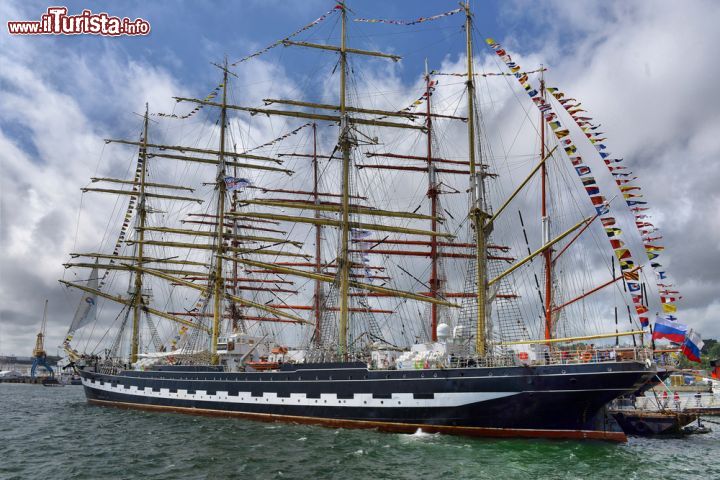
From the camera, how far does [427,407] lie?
25.2m

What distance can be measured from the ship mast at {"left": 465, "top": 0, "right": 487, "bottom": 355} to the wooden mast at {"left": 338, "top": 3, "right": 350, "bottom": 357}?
784 centimetres

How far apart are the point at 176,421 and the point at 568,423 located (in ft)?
72.4

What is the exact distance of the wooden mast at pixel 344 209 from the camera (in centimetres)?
3200

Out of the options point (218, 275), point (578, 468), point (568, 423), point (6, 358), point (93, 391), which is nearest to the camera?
point (578, 468)

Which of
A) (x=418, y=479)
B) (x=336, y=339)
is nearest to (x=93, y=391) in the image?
(x=336, y=339)

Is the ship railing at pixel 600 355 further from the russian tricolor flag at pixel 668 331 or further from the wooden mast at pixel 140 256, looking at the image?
the wooden mast at pixel 140 256

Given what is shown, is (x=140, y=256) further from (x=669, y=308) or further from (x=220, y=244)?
(x=669, y=308)

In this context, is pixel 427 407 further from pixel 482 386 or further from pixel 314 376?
pixel 314 376

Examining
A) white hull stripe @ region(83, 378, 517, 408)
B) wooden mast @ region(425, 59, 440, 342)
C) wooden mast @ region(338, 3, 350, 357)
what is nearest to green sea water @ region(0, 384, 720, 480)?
white hull stripe @ region(83, 378, 517, 408)

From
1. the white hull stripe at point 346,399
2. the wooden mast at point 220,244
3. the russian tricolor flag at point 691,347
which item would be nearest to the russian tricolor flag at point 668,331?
the russian tricolor flag at point 691,347

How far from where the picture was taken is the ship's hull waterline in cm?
2297

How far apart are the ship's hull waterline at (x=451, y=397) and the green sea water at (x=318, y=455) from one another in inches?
30.4

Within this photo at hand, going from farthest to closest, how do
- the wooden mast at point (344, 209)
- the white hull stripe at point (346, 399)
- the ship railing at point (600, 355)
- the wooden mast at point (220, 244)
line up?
1. the wooden mast at point (220, 244)
2. the wooden mast at point (344, 209)
3. the white hull stripe at point (346, 399)
4. the ship railing at point (600, 355)

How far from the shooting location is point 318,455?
20.8 metres
